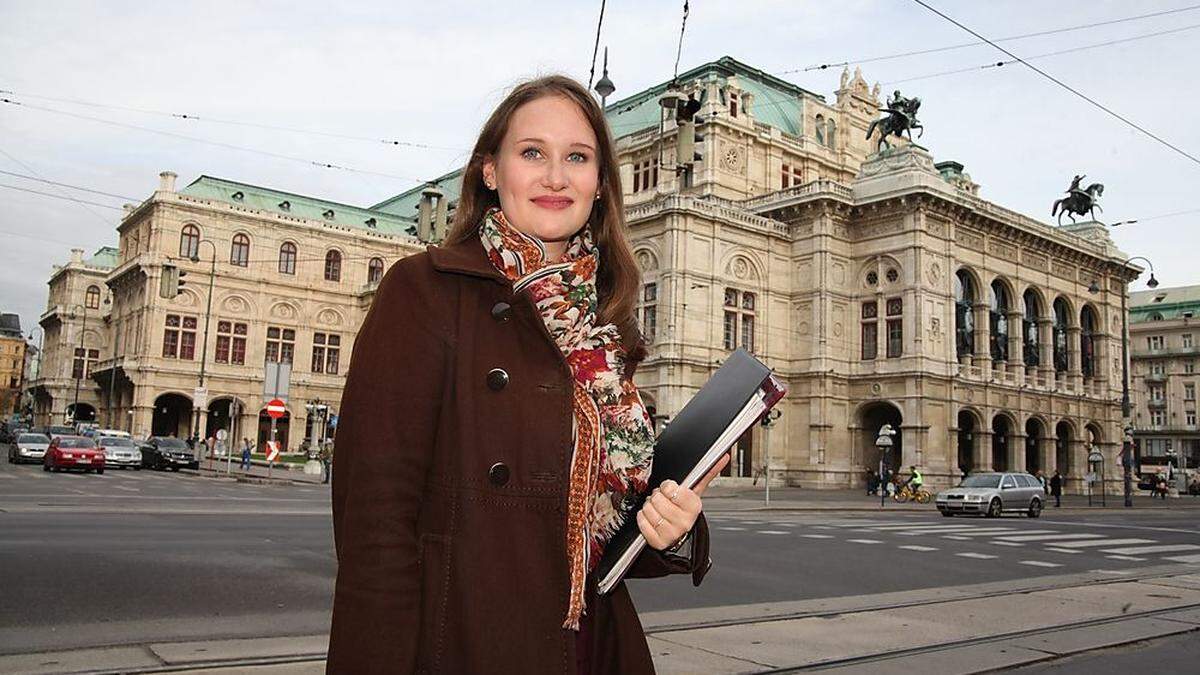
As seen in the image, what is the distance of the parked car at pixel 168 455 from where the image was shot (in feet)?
129

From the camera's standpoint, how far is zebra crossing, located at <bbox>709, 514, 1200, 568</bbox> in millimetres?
15844

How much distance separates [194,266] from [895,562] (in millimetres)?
57147

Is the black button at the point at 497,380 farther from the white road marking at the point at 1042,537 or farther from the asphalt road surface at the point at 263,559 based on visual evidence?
the white road marking at the point at 1042,537

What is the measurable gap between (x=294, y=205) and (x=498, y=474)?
230 ft

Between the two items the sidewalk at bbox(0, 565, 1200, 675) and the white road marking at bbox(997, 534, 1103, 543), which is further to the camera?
the white road marking at bbox(997, 534, 1103, 543)

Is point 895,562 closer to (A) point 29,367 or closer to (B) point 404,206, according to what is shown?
(B) point 404,206

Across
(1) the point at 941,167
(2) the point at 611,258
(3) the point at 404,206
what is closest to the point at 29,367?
(3) the point at 404,206

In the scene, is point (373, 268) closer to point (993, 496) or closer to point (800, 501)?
point (800, 501)

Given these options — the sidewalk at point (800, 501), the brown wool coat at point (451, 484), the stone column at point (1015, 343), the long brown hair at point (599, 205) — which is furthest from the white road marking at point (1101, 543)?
the stone column at point (1015, 343)

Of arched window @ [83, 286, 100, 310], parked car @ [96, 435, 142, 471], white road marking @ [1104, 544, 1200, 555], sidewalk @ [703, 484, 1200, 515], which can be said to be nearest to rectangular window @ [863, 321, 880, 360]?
sidewalk @ [703, 484, 1200, 515]

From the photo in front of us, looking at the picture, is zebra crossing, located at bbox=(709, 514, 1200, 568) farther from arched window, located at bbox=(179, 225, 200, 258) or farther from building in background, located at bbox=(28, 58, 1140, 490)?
arched window, located at bbox=(179, 225, 200, 258)

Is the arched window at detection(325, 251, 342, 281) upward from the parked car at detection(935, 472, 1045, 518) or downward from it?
upward

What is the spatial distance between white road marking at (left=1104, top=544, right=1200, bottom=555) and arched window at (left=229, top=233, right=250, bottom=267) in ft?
191

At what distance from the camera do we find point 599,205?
8.88ft
